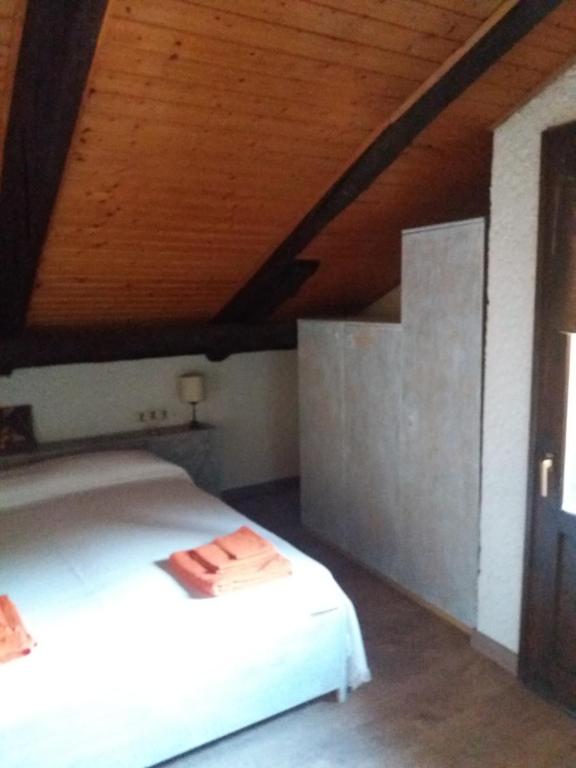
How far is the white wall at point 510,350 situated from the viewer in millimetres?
2354

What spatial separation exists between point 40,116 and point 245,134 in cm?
76

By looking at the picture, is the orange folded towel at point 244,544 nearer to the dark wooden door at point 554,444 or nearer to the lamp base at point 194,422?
the dark wooden door at point 554,444

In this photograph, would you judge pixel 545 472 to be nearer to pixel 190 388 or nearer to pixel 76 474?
pixel 76 474

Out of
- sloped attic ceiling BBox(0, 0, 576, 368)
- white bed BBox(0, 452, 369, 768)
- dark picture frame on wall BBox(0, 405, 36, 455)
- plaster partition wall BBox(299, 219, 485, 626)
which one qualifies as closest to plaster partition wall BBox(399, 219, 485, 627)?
plaster partition wall BBox(299, 219, 485, 626)

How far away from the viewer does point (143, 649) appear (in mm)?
2039

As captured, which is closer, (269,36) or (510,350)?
(269,36)

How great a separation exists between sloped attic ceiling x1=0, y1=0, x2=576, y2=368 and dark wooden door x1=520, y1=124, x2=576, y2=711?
1.67 feet

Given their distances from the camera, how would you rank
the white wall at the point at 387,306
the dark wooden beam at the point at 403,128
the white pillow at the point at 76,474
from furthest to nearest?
the white wall at the point at 387,306
the white pillow at the point at 76,474
the dark wooden beam at the point at 403,128

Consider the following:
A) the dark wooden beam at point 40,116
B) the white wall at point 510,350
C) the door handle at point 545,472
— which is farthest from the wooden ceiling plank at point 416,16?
the door handle at point 545,472

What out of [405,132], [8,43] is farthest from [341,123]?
[8,43]

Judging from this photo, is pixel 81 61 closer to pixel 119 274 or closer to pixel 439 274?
pixel 119 274

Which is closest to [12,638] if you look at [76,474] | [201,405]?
[76,474]

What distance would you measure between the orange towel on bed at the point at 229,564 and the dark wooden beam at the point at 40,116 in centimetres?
151

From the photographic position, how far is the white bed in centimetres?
191
